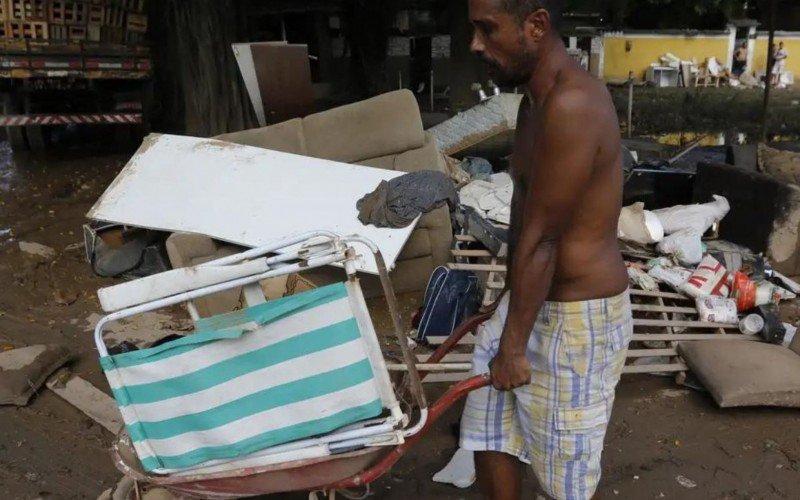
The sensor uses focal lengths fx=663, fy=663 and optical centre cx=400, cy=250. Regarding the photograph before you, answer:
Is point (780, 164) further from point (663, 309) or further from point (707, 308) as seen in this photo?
point (663, 309)

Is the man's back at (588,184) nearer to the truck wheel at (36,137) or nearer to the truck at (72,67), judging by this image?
the truck at (72,67)

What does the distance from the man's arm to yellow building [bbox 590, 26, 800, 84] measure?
66.6ft

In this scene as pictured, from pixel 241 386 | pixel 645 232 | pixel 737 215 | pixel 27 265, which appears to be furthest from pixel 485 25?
pixel 27 265

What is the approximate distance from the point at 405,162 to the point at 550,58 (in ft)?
12.8

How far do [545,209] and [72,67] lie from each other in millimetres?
9420

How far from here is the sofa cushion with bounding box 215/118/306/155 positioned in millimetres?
5590

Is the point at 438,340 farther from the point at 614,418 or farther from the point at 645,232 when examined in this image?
the point at 645,232

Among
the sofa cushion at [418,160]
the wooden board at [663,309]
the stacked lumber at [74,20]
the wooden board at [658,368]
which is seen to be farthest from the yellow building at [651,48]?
the wooden board at [658,368]

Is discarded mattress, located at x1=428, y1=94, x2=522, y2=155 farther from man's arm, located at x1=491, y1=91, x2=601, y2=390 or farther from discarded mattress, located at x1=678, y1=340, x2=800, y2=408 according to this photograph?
man's arm, located at x1=491, y1=91, x2=601, y2=390

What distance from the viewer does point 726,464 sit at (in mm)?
3152

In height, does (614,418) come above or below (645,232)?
below

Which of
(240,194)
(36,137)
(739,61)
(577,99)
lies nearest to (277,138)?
(240,194)

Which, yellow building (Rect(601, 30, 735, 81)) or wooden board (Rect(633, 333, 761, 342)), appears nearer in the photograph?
wooden board (Rect(633, 333, 761, 342))

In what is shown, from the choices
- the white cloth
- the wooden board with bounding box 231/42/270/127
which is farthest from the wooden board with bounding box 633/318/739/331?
the wooden board with bounding box 231/42/270/127
